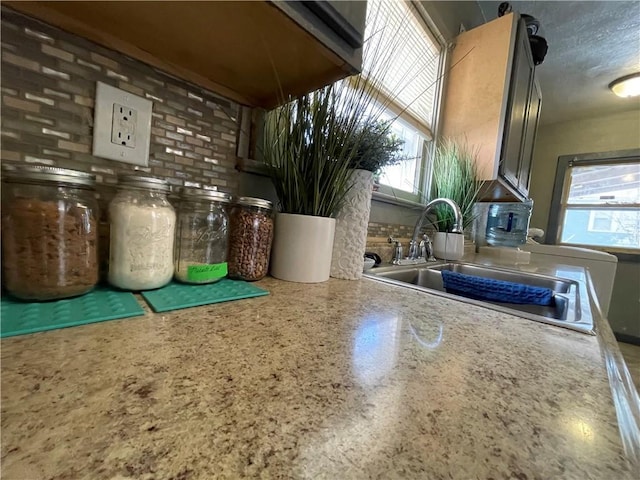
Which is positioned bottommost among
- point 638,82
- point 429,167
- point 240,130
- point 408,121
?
point 240,130

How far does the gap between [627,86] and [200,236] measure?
4079mm

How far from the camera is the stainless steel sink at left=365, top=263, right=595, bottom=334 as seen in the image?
0.64 meters

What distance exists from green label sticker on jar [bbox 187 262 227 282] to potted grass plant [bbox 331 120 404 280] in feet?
1.05

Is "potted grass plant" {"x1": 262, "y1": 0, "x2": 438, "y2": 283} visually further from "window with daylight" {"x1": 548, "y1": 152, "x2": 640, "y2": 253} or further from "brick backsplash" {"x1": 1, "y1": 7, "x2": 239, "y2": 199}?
"window with daylight" {"x1": 548, "y1": 152, "x2": 640, "y2": 253}

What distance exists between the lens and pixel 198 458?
0.18 meters

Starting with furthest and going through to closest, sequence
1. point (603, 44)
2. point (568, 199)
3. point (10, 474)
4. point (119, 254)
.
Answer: point (568, 199)
point (603, 44)
point (119, 254)
point (10, 474)

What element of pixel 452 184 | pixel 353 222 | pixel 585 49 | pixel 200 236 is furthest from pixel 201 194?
pixel 585 49

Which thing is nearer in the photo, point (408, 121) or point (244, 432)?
point (244, 432)

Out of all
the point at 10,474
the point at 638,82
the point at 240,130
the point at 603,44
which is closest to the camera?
the point at 10,474

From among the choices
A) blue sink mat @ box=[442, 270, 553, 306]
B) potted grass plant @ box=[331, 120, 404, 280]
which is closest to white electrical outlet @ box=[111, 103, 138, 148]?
potted grass plant @ box=[331, 120, 404, 280]

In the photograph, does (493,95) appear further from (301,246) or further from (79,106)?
(79,106)

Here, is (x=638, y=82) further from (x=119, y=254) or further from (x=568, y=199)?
(x=119, y=254)

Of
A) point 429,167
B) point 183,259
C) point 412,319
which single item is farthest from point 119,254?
point 429,167

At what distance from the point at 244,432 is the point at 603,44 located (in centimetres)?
349
